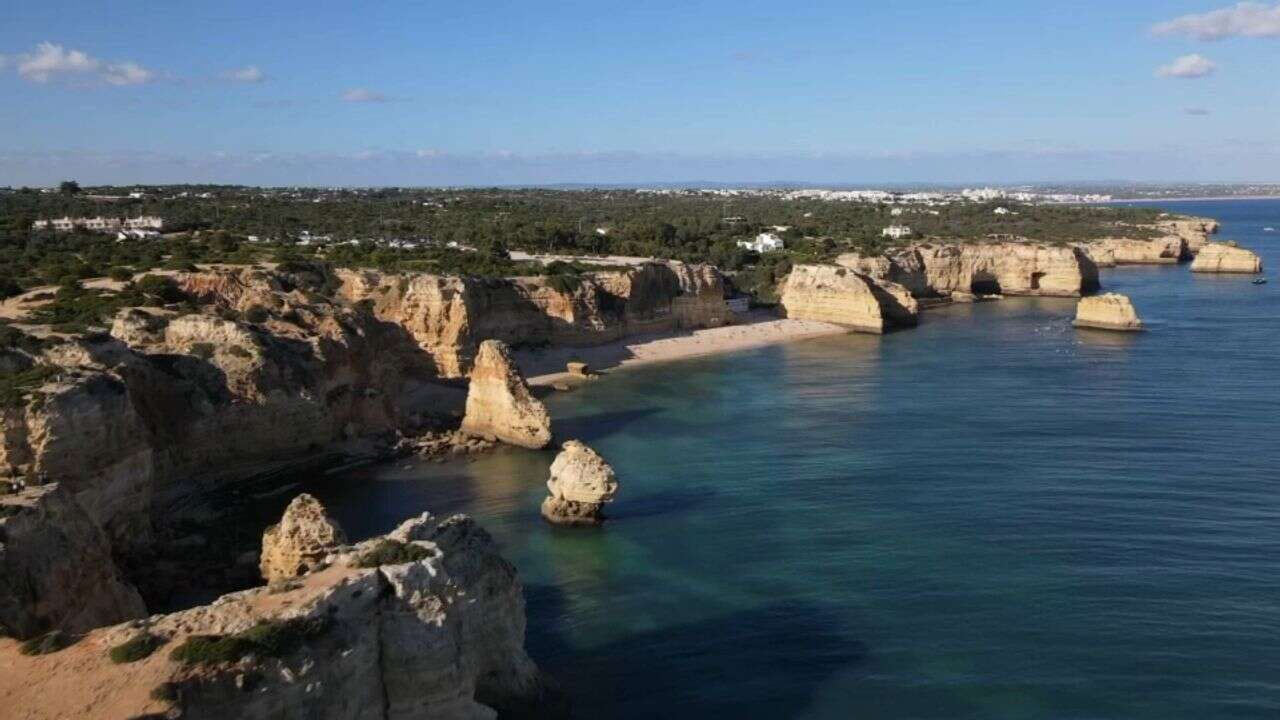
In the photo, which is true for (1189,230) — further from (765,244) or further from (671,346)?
(671,346)

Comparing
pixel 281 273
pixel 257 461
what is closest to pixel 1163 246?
pixel 281 273

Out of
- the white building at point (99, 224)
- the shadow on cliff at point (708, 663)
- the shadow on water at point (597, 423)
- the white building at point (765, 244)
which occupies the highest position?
the white building at point (99, 224)

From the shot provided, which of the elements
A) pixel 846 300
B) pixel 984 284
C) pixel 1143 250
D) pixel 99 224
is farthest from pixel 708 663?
pixel 1143 250

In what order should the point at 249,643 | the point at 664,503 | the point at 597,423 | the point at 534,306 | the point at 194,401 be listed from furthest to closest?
the point at 534,306, the point at 597,423, the point at 664,503, the point at 194,401, the point at 249,643

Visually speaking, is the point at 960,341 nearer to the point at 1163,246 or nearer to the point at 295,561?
the point at 295,561

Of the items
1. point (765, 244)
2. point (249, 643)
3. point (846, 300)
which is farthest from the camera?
point (765, 244)

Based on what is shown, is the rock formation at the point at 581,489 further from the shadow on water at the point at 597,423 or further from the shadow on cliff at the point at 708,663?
the shadow on water at the point at 597,423

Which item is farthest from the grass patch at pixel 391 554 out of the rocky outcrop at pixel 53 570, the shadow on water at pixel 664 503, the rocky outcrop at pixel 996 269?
the rocky outcrop at pixel 996 269
